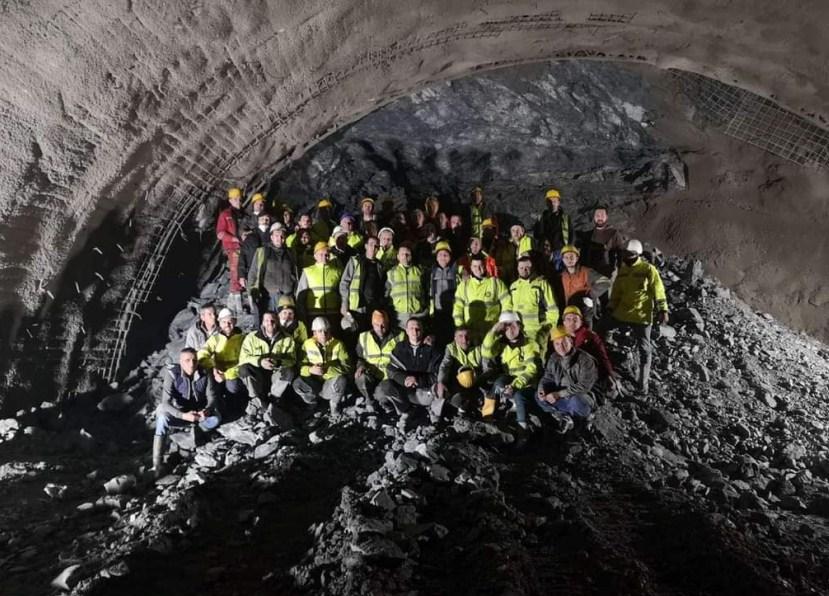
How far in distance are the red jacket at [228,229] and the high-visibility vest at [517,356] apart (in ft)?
12.0

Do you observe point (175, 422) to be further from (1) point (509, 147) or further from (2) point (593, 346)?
(1) point (509, 147)

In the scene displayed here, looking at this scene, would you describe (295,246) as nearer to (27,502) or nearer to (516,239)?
(516,239)

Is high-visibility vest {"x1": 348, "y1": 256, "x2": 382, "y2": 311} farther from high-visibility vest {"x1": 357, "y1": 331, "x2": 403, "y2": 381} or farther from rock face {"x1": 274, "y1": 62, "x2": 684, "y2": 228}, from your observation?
rock face {"x1": 274, "y1": 62, "x2": 684, "y2": 228}

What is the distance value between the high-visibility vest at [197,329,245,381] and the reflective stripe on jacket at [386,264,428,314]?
73.7 inches

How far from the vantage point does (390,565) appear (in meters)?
4.07

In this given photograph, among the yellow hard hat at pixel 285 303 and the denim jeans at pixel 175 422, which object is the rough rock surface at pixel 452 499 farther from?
the yellow hard hat at pixel 285 303

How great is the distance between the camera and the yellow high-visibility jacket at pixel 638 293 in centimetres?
706

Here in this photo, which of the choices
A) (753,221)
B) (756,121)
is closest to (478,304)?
(756,121)

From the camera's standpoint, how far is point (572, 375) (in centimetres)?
627

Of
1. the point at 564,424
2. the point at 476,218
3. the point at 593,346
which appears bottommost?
the point at 564,424

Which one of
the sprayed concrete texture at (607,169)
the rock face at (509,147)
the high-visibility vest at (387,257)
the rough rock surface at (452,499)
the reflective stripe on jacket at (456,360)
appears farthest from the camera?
the sprayed concrete texture at (607,169)

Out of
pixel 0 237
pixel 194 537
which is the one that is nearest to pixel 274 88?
pixel 0 237

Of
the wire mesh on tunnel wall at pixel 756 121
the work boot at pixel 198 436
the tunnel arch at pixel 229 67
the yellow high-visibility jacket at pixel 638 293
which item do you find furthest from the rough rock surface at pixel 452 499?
the wire mesh on tunnel wall at pixel 756 121

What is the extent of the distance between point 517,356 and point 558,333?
0.53 metres
